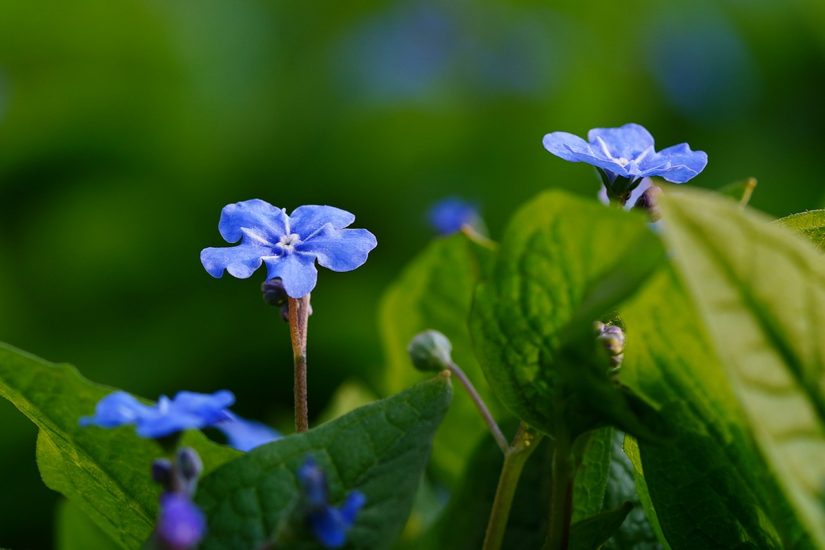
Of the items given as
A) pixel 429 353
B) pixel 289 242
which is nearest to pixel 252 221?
pixel 289 242

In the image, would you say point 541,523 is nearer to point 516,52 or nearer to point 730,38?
point 516,52

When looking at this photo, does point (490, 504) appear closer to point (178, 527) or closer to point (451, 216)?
point (178, 527)

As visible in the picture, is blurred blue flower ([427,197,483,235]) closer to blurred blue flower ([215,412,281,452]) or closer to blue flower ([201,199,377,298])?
blurred blue flower ([215,412,281,452])

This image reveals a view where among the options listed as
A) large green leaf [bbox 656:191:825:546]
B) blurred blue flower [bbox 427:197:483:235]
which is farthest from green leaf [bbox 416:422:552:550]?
blurred blue flower [bbox 427:197:483:235]

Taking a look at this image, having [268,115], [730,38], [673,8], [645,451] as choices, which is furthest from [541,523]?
[673,8]

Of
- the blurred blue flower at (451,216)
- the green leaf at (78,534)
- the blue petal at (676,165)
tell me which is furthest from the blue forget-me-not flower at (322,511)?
the blurred blue flower at (451,216)
